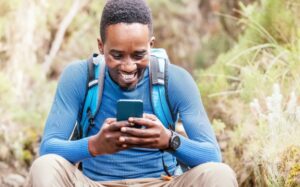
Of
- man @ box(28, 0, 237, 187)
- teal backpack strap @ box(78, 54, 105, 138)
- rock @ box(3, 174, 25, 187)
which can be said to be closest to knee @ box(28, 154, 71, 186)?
man @ box(28, 0, 237, 187)

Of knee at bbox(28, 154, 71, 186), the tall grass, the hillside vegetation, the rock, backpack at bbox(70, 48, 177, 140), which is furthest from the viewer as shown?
the rock

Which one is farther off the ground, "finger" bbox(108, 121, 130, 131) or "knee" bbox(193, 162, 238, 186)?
"finger" bbox(108, 121, 130, 131)

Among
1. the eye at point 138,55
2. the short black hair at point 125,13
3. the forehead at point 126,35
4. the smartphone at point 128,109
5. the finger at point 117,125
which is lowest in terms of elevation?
the finger at point 117,125

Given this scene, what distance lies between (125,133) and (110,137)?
9cm

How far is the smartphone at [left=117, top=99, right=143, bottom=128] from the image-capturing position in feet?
13.2

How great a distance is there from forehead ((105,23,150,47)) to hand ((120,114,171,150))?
0.50 meters

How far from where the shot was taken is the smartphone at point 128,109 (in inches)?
158

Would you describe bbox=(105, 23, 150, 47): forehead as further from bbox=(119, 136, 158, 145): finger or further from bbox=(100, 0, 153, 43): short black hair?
bbox=(119, 136, 158, 145): finger

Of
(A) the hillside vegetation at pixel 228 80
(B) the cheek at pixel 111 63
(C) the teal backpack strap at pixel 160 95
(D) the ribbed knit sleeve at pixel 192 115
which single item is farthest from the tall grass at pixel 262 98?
(B) the cheek at pixel 111 63

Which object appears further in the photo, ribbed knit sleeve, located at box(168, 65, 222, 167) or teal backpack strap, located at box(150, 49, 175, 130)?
teal backpack strap, located at box(150, 49, 175, 130)

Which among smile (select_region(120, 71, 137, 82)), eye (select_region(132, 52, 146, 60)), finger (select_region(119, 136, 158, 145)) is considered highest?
eye (select_region(132, 52, 146, 60))

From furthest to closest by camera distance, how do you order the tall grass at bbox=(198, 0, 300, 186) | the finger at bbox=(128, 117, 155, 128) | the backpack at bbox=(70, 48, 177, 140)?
the tall grass at bbox=(198, 0, 300, 186) < the backpack at bbox=(70, 48, 177, 140) < the finger at bbox=(128, 117, 155, 128)

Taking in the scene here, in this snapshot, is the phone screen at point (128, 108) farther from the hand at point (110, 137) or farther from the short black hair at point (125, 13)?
the short black hair at point (125, 13)

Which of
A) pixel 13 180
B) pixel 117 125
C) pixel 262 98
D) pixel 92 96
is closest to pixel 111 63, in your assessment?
pixel 92 96
